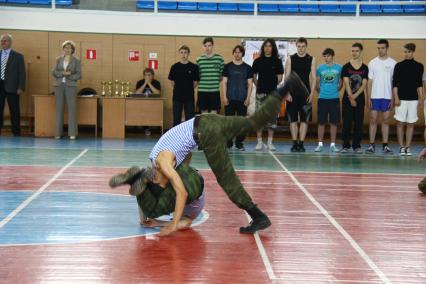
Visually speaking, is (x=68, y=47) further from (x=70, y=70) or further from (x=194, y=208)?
(x=194, y=208)

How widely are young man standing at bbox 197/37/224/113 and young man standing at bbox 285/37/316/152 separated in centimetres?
130

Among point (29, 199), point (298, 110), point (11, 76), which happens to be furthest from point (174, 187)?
point (11, 76)

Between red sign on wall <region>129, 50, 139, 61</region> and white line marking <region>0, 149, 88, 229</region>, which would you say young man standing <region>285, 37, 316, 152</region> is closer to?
white line marking <region>0, 149, 88, 229</region>

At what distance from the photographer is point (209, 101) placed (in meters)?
13.3

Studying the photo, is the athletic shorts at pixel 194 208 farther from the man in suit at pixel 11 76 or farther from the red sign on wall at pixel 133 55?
the red sign on wall at pixel 133 55

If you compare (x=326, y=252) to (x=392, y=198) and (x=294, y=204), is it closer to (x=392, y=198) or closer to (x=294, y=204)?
(x=294, y=204)

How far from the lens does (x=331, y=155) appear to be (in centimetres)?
1272

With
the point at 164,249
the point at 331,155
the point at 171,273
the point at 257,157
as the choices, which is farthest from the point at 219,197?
the point at 331,155

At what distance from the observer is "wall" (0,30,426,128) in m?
16.6

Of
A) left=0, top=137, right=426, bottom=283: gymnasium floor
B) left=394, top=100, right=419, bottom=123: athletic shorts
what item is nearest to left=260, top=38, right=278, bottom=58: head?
left=394, top=100, right=419, bottom=123: athletic shorts

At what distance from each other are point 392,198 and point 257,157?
13.9ft

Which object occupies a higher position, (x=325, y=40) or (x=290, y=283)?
(x=325, y=40)

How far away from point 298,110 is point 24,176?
19.3ft

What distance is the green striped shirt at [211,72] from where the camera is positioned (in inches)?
Answer: 517
